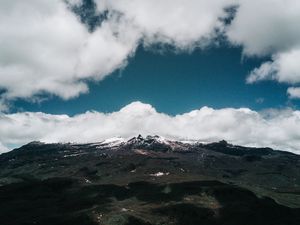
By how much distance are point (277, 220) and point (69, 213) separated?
9521cm

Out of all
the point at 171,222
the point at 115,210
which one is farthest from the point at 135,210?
the point at 171,222

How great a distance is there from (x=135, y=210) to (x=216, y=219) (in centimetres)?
3830

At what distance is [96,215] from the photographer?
18612 cm

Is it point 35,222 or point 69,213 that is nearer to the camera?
point 35,222

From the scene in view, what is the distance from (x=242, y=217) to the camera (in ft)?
633

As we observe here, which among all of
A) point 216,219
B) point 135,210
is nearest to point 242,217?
point 216,219

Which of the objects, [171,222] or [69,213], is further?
[69,213]

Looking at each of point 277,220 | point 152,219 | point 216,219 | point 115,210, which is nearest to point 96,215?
point 115,210

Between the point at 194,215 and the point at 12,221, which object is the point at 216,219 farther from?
the point at 12,221

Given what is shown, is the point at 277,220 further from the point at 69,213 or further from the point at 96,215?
the point at 69,213

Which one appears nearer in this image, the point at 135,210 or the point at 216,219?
the point at 216,219

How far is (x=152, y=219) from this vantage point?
182500mm

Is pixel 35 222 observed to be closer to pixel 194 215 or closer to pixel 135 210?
pixel 135 210

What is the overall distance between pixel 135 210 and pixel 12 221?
2178 inches
